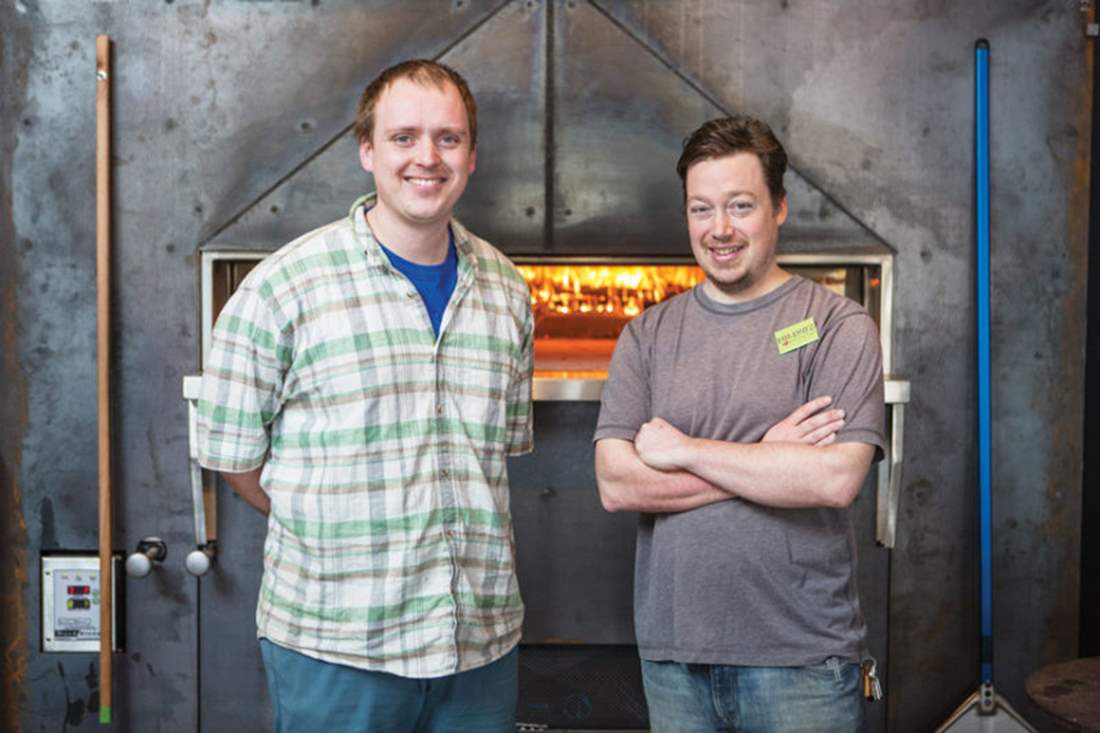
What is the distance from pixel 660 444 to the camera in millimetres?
1640

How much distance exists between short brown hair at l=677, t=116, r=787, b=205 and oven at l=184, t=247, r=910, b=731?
77cm

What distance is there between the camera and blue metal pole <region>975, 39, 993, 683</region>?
2426mm

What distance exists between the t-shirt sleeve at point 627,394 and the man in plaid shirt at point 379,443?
0.63ft

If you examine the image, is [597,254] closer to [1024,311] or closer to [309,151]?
[309,151]

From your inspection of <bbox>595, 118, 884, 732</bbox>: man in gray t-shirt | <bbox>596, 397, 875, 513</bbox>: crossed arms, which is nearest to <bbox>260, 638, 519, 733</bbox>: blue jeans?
<bbox>595, 118, 884, 732</bbox>: man in gray t-shirt

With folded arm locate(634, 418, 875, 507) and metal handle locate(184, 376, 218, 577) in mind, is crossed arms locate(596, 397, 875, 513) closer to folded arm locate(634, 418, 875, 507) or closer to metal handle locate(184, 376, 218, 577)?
folded arm locate(634, 418, 875, 507)

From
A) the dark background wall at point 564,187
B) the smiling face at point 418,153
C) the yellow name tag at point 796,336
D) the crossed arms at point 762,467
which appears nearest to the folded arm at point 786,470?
the crossed arms at point 762,467

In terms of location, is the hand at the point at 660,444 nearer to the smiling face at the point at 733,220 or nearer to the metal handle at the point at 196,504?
the smiling face at the point at 733,220

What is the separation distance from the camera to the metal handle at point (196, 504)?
2.40 m

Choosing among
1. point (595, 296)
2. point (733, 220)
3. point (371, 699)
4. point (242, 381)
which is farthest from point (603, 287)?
point (371, 699)

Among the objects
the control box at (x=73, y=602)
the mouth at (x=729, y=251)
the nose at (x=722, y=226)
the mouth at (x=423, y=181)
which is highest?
the mouth at (x=423, y=181)

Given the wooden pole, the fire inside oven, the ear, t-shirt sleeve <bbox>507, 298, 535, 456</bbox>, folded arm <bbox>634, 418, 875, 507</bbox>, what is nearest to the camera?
folded arm <bbox>634, 418, 875, 507</bbox>

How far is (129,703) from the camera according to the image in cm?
253

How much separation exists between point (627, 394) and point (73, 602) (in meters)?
1.50
